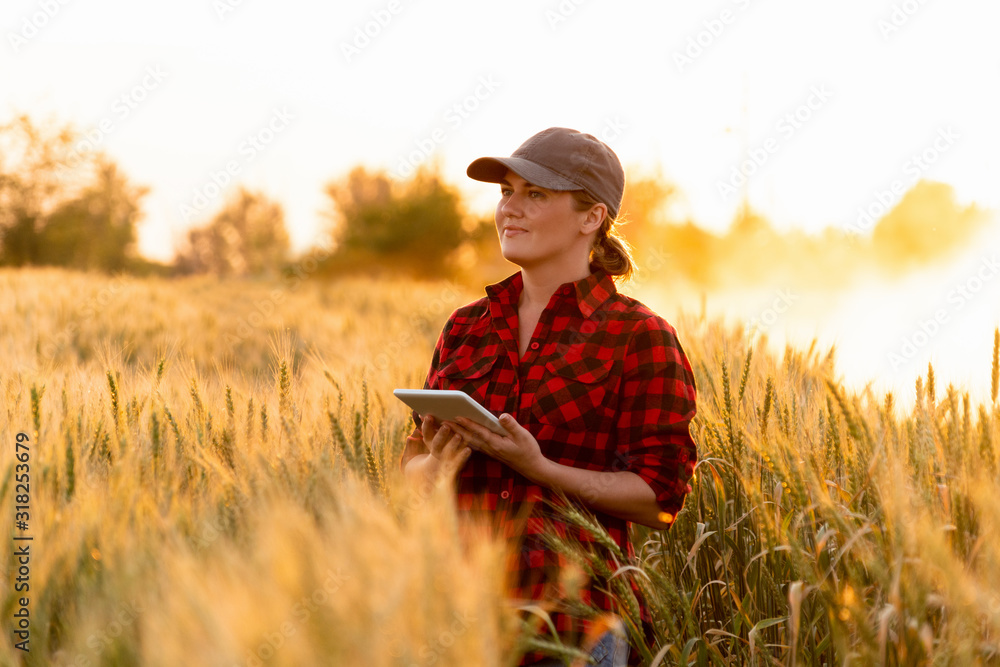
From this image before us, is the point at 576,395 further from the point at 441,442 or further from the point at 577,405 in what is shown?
the point at 441,442

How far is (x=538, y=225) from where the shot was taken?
2.17m

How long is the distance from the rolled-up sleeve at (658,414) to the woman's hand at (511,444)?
0.92 ft

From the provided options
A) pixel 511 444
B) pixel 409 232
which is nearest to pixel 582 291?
pixel 511 444

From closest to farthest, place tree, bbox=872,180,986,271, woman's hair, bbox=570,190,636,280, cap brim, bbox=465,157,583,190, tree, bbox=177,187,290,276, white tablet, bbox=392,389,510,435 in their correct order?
white tablet, bbox=392,389,510,435
cap brim, bbox=465,157,583,190
woman's hair, bbox=570,190,636,280
tree, bbox=872,180,986,271
tree, bbox=177,187,290,276

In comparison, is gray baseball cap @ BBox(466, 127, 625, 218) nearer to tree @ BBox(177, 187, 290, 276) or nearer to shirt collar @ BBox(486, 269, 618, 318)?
shirt collar @ BBox(486, 269, 618, 318)

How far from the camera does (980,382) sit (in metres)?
1.93

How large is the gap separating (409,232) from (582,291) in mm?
22287

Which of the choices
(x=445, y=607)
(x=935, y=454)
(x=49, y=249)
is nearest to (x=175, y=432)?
(x=445, y=607)

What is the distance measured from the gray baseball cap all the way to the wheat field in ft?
2.48

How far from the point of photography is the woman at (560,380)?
1.83 metres

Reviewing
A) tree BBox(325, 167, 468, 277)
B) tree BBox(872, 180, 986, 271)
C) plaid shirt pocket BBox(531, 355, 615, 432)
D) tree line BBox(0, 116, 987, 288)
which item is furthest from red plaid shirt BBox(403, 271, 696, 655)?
tree BBox(325, 167, 468, 277)

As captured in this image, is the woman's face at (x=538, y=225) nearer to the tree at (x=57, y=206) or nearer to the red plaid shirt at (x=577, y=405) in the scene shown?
the red plaid shirt at (x=577, y=405)

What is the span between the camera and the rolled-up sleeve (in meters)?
1.90

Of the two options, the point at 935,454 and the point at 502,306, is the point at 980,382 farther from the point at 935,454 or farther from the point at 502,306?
the point at 502,306
